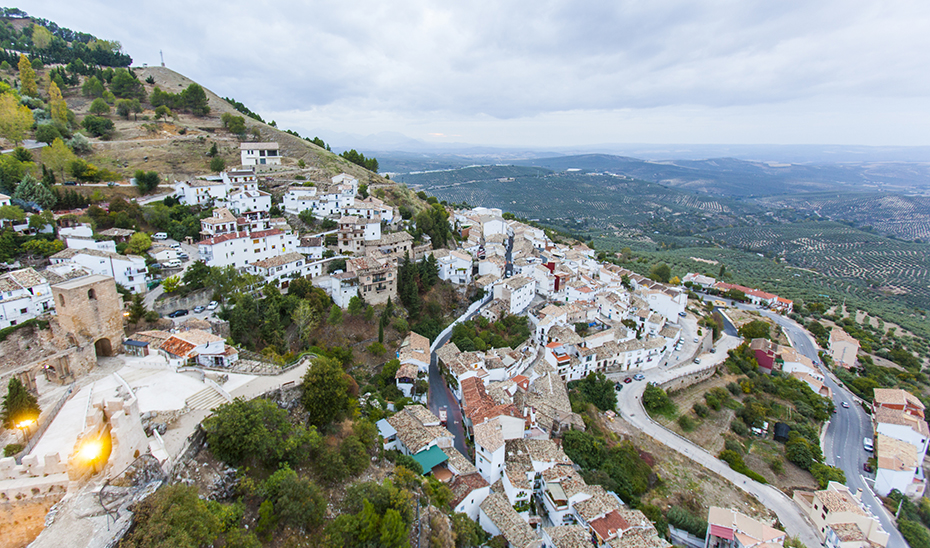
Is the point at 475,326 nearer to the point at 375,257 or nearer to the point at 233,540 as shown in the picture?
the point at 375,257

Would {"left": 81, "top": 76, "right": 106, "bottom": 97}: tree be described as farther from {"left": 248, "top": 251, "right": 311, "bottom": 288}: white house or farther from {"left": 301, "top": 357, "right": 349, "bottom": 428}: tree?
{"left": 301, "top": 357, "right": 349, "bottom": 428}: tree

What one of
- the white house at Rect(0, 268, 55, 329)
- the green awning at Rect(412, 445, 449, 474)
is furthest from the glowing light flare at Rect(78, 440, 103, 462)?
the white house at Rect(0, 268, 55, 329)

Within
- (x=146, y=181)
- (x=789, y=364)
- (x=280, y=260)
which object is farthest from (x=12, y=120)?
(x=789, y=364)

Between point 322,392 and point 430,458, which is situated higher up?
point 322,392

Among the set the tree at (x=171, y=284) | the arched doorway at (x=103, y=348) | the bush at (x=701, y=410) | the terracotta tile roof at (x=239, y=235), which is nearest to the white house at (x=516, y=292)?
the bush at (x=701, y=410)

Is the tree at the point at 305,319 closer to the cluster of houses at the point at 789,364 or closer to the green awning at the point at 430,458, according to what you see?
the green awning at the point at 430,458

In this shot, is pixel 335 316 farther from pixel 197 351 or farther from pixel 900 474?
pixel 900 474
